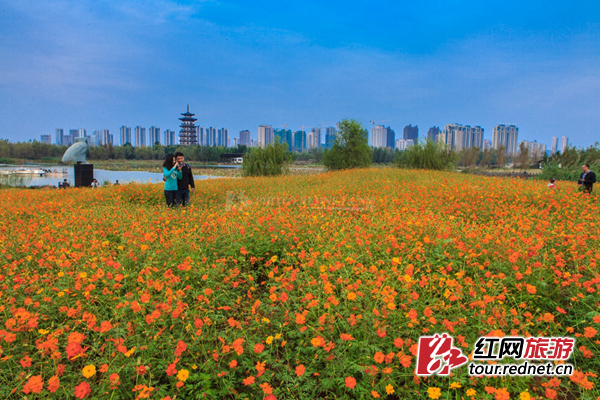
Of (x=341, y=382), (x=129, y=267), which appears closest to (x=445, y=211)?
(x=341, y=382)

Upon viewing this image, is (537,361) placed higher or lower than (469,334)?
lower

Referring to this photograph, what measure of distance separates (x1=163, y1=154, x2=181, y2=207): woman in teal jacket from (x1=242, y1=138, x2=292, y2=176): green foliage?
41.7 ft

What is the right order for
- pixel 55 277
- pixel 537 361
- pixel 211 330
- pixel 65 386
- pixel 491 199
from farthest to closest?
1. pixel 491 199
2. pixel 55 277
3. pixel 211 330
4. pixel 537 361
5. pixel 65 386

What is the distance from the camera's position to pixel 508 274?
9.60ft

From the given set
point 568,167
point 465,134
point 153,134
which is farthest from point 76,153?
point 153,134

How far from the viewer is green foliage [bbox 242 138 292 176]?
1917 cm

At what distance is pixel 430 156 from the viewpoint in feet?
66.6

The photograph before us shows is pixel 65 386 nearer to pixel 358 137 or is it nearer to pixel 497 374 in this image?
pixel 497 374

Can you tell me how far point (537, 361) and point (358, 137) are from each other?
22125mm

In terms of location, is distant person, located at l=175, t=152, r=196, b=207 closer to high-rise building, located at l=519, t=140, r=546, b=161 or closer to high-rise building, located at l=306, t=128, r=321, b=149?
high-rise building, located at l=519, t=140, r=546, b=161

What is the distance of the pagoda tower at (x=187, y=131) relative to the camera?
106188 millimetres

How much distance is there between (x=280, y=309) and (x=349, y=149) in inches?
860

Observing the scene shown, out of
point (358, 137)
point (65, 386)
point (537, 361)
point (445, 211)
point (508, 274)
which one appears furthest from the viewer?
point (358, 137)

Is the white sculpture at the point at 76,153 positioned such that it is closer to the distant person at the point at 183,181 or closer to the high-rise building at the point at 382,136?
the distant person at the point at 183,181
